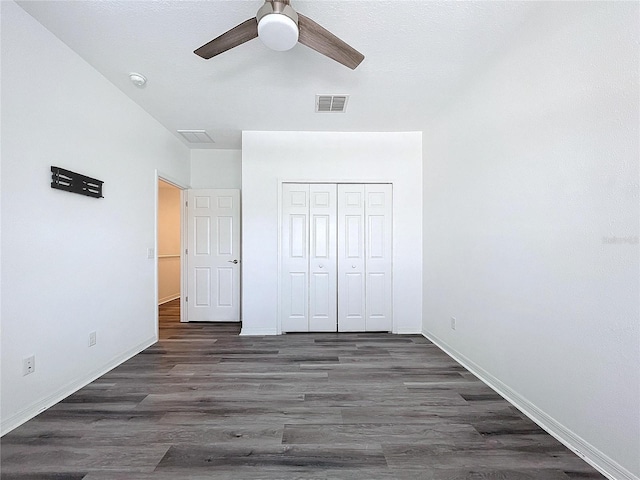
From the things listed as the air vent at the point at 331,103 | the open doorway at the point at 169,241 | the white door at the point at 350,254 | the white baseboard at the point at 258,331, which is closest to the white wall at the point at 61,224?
the white baseboard at the point at 258,331

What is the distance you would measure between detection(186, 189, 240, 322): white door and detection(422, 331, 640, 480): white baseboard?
11.3ft

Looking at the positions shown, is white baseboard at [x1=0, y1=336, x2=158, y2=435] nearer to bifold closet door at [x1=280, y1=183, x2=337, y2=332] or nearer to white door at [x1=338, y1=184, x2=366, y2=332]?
bifold closet door at [x1=280, y1=183, x2=337, y2=332]

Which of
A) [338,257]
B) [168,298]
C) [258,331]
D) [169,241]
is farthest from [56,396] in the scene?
[169,241]

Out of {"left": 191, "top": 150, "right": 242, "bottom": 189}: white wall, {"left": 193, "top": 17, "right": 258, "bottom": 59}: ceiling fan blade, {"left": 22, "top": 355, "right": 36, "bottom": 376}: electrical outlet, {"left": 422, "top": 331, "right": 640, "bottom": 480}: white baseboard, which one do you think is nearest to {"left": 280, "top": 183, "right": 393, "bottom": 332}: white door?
{"left": 191, "top": 150, "right": 242, "bottom": 189}: white wall

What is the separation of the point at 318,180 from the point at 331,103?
1070 mm

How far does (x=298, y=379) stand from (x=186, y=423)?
37.4 inches

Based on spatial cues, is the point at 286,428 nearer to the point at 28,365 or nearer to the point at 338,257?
the point at 28,365

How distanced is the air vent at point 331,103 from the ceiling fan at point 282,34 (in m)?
1.05

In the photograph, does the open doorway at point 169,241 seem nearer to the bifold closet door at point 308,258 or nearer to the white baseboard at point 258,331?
the white baseboard at point 258,331

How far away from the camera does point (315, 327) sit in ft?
13.4

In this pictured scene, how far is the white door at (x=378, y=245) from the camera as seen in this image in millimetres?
4102

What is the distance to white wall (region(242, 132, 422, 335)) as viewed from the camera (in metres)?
4.02

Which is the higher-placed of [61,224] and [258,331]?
[61,224]

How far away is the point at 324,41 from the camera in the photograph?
1.88m
